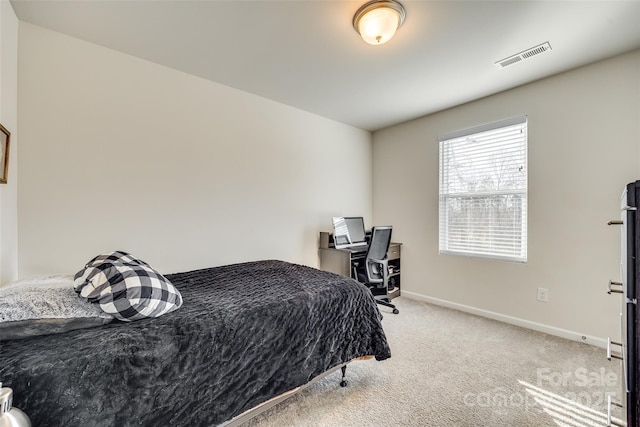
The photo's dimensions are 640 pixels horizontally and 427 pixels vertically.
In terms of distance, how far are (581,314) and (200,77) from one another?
13.8 feet

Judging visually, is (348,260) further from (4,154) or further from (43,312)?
(4,154)

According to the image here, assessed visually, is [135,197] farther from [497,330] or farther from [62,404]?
[497,330]

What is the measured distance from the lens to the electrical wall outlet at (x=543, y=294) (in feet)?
8.76

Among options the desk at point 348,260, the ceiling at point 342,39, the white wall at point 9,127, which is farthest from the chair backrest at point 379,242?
the white wall at point 9,127

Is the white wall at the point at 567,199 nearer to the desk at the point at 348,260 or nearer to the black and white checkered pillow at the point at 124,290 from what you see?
the desk at the point at 348,260

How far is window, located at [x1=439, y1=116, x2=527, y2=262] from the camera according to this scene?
113 inches

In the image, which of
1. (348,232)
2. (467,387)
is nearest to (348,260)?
(348,232)

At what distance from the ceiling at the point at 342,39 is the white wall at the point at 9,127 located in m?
0.19

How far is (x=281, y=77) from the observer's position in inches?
102

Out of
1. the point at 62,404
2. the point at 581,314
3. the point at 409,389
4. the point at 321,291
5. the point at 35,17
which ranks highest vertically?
the point at 35,17

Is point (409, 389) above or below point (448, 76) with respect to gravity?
below

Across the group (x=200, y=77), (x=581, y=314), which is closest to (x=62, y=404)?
(x=200, y=77)

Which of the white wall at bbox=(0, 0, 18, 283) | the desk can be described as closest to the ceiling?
the white wall at bbox=(0, 0, 18, 283)

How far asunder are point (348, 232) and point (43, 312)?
300 centimetres
